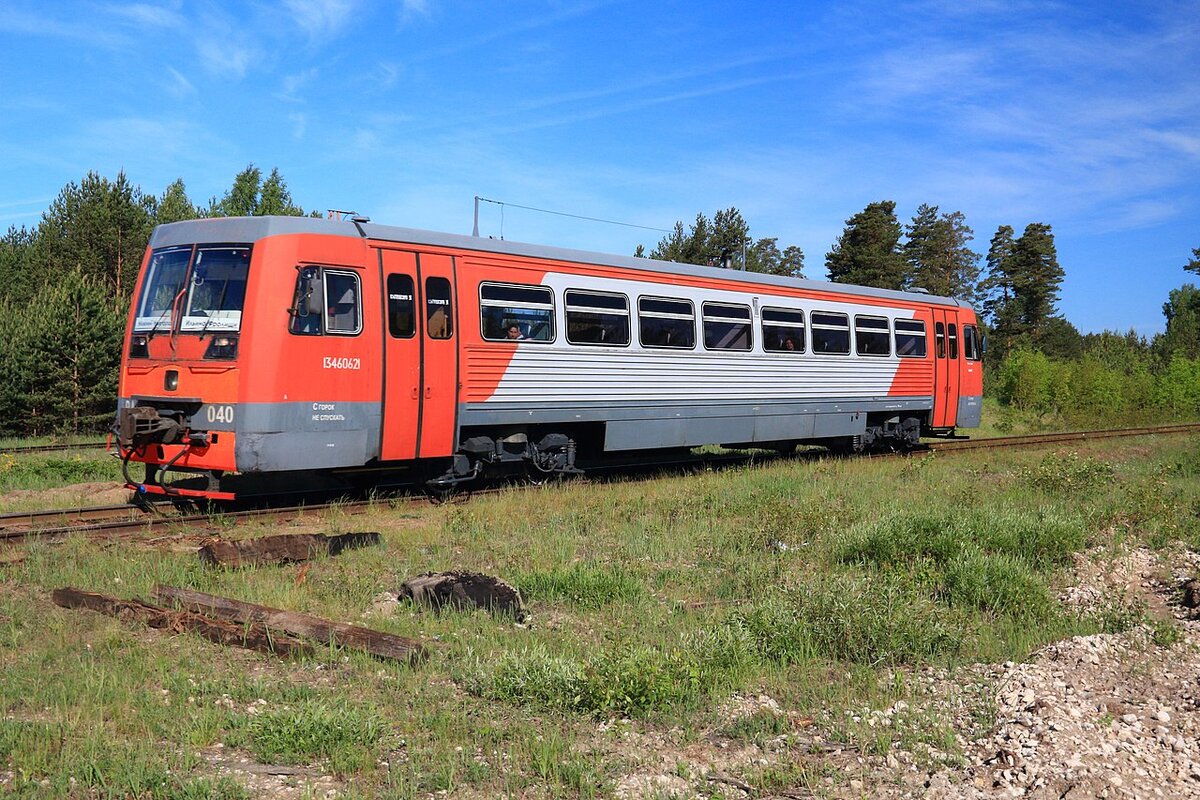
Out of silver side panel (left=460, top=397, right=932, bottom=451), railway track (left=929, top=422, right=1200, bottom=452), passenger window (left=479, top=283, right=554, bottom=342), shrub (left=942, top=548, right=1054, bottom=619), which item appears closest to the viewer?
shrub (left=942, top=548, right=1054, bottom=619)

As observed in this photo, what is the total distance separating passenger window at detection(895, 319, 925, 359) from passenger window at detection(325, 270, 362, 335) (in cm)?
1216

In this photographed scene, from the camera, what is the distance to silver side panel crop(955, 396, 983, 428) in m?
21.4

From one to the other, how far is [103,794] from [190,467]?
6.88m

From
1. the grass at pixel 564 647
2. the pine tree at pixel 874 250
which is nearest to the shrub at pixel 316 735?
the grass at pixel 564 647

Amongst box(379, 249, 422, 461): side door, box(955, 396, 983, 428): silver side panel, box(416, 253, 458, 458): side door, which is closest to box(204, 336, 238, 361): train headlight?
box(379, 249, 422, 461): side door

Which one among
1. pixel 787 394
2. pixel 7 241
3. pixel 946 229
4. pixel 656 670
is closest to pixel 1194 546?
pixel 656 670

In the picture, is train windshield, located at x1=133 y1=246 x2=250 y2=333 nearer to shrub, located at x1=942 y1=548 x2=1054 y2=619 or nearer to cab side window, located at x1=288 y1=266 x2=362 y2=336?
cab side window, located at x1=288 y1=266 x2=362 y2=336

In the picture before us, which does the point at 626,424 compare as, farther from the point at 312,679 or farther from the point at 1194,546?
the point at 312,679

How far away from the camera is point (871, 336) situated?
1862 cm

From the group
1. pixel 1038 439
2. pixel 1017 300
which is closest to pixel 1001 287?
pixel 1017 300

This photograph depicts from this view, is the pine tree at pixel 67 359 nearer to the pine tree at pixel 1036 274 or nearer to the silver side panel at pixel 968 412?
the silver side panel at pixel 968 412

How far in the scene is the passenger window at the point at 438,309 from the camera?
11.6 metres

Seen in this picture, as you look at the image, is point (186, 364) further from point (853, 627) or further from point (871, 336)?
point (871, 336)

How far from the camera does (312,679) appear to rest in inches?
224
